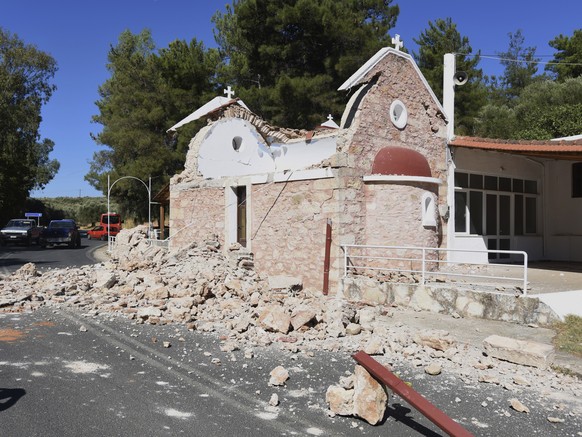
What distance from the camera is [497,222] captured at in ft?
52.6

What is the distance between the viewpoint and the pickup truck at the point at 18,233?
34.2 metres

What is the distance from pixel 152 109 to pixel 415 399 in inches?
1308

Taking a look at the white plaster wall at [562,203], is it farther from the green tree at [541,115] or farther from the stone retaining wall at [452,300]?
the stone retaining wall at [452,300]

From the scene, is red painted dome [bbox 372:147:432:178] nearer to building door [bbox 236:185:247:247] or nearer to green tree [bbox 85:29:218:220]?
building door [bbox 236:185:247:247]

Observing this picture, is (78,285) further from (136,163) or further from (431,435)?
(136,163)

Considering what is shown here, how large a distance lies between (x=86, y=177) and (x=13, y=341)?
4281 cm

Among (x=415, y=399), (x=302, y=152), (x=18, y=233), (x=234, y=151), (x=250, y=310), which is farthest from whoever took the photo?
(x=18, y=233)

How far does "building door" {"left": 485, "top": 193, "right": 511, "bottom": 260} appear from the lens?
15797 millimetres

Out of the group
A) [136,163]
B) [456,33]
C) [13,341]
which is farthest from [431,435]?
[136,163]

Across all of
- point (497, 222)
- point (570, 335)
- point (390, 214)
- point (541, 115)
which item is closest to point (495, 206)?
point (497, 222)

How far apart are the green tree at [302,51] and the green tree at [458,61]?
12.3 ft

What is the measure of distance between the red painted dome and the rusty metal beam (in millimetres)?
8249

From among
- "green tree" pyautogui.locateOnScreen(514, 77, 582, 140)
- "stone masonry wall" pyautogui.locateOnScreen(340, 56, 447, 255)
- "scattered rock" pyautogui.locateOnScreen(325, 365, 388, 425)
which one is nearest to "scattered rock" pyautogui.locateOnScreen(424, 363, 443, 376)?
"scattered rock" pyautogui.locateOnScreen(325, 365, 388, 425)

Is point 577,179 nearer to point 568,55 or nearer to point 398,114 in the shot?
point 398,114
